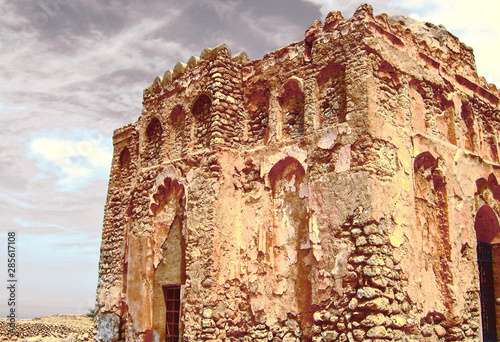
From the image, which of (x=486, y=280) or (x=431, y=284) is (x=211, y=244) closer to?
(x=431, y=284)

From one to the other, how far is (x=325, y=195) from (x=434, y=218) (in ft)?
6.76

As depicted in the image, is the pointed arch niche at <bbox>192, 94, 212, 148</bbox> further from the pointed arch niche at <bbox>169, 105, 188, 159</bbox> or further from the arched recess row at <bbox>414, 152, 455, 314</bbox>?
the arched recess row at <bbox>414, 152, 455, 314</bbox>

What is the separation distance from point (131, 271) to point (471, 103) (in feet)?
25.7

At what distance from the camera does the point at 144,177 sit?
9938mm

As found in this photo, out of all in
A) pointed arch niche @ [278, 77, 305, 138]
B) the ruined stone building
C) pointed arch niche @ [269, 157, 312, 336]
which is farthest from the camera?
pointed arch niche @ [278, 77, 305, 138]

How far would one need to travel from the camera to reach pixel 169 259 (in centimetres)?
895

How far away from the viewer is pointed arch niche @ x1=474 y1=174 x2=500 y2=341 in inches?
349

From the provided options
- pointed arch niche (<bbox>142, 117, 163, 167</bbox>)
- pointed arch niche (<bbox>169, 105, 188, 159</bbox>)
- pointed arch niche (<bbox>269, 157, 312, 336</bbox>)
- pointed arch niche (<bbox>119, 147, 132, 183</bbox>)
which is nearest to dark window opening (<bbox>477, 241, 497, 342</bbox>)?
pointed arch niche (<bbox>269, 157, 312, 336</bbox>)

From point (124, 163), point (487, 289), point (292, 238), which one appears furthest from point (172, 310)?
point (487, 289)

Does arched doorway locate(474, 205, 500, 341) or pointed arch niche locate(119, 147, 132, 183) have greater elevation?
pointed arch niche locate(119, 147, 132, 183)

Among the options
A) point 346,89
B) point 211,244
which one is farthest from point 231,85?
point 211,244

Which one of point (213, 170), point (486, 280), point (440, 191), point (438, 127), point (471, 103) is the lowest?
point (486, 280)

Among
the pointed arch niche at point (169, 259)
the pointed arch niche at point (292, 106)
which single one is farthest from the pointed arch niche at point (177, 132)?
the pointed arch niche at point (292, 106)

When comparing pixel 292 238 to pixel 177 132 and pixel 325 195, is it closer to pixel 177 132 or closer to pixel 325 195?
pixel 325 195
